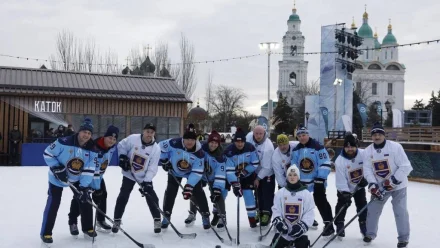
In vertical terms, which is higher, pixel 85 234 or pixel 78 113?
pixel 78 113

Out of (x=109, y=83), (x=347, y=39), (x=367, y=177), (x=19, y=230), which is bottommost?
(x=19, y=230)

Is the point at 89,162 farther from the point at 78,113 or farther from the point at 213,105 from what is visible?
the point at 213,105

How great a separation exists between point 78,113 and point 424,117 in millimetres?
18113

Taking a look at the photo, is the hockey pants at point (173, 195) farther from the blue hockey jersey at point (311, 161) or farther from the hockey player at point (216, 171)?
the blue hockey jersey at point (311, 161)

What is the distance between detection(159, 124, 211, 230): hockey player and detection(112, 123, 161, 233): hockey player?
7.9 inches

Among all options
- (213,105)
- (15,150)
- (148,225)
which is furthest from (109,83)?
(213,105)

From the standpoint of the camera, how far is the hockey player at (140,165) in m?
6.35

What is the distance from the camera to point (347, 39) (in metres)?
29.7

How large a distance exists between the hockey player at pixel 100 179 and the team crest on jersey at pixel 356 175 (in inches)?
118

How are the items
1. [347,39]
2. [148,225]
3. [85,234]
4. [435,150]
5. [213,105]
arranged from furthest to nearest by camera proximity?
[213,105]
[347,39]
[435,150]
[148,225]
[85,234]

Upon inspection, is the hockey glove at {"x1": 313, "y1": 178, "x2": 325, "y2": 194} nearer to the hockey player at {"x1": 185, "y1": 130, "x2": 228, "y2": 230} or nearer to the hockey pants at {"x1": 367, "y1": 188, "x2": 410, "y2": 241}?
the hockey pants at {"x1": 367, "y1": 188, "x2": 410, "y2": 241}

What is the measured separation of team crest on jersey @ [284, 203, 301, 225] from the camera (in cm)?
519

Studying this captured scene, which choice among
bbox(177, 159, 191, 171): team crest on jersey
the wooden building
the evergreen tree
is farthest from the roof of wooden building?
the evergreen tree

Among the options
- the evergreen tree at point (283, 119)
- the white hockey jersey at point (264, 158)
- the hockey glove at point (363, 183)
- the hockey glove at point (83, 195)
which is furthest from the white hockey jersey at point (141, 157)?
the evergreen tree at point (283, 119)
